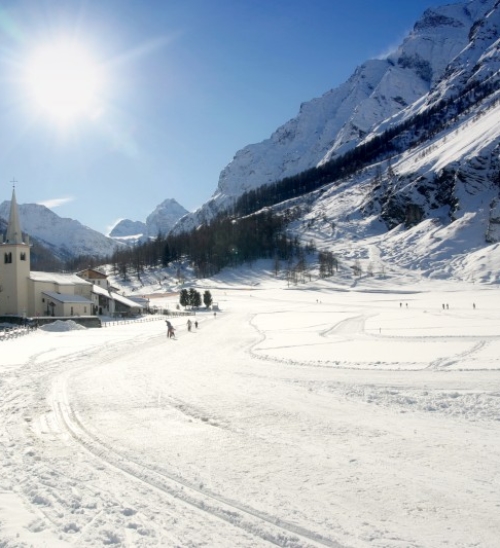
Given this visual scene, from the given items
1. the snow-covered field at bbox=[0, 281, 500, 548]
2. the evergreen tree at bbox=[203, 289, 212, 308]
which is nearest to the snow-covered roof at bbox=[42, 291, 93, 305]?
the evergreen tree at bbox=[203, 289, 212, 308]

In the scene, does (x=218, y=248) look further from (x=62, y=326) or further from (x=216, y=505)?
(x=216, y=505)

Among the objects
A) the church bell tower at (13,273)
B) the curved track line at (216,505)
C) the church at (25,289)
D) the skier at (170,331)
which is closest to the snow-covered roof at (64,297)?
the church at (25,289)

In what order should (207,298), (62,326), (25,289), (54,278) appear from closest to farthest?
(62,326) → (25,289) → (54,278) → (207,298)

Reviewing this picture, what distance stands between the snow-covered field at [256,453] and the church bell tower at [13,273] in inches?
1520

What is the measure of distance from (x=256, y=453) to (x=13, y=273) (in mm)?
56332

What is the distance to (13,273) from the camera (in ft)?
193

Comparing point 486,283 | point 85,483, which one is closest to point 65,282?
point 85,483

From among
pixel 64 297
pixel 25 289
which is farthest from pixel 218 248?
pixel 25 289

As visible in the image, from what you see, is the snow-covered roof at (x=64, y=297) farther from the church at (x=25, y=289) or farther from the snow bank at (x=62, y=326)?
the snow bank at (x=62, y=326)

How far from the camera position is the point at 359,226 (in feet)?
529

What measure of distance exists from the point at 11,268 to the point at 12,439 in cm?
5285

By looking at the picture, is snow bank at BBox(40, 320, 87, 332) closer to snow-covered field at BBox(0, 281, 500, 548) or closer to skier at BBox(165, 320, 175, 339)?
skier at BBox(165, 320, 175, 339)

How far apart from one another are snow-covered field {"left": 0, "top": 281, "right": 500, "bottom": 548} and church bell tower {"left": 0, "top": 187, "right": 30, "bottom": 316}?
127ft

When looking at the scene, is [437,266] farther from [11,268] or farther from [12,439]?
[12,439]
